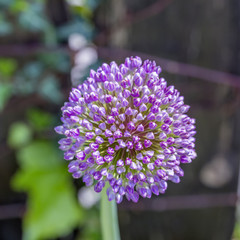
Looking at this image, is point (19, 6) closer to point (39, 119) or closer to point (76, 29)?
point (76, 29)

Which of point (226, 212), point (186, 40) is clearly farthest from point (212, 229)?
point (186, 40)

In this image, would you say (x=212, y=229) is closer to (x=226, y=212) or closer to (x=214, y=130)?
(x=226, y=212)

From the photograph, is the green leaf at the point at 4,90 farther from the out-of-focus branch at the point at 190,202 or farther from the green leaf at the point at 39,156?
the out-of-focus branch at the point at 190,202

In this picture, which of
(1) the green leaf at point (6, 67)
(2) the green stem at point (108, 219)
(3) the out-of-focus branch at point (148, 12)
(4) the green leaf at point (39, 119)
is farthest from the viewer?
(4) the green leaf at point (39, 119)

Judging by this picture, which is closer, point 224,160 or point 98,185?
point 98,185

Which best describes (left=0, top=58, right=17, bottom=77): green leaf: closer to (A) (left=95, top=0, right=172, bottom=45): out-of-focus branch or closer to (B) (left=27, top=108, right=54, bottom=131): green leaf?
(B) (left=27, top=108, right=54, bottom=131): green leaf

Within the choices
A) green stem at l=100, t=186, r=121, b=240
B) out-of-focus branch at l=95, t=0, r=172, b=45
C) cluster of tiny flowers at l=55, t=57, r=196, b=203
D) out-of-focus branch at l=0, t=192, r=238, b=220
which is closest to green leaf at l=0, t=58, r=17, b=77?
out-of-focus branch at l=95, t=0, r=172, b=45

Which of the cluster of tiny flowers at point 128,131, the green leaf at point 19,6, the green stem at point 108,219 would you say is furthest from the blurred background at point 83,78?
the green stem at point 108,219

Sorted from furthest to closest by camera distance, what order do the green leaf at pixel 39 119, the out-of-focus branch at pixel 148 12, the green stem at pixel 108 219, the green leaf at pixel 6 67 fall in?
the green leaf at pixel 39 119 < the green leaf at pixel 6 67 < the out-of-focus branch at pixel 148 12 < the green stem at pixel 108 219
